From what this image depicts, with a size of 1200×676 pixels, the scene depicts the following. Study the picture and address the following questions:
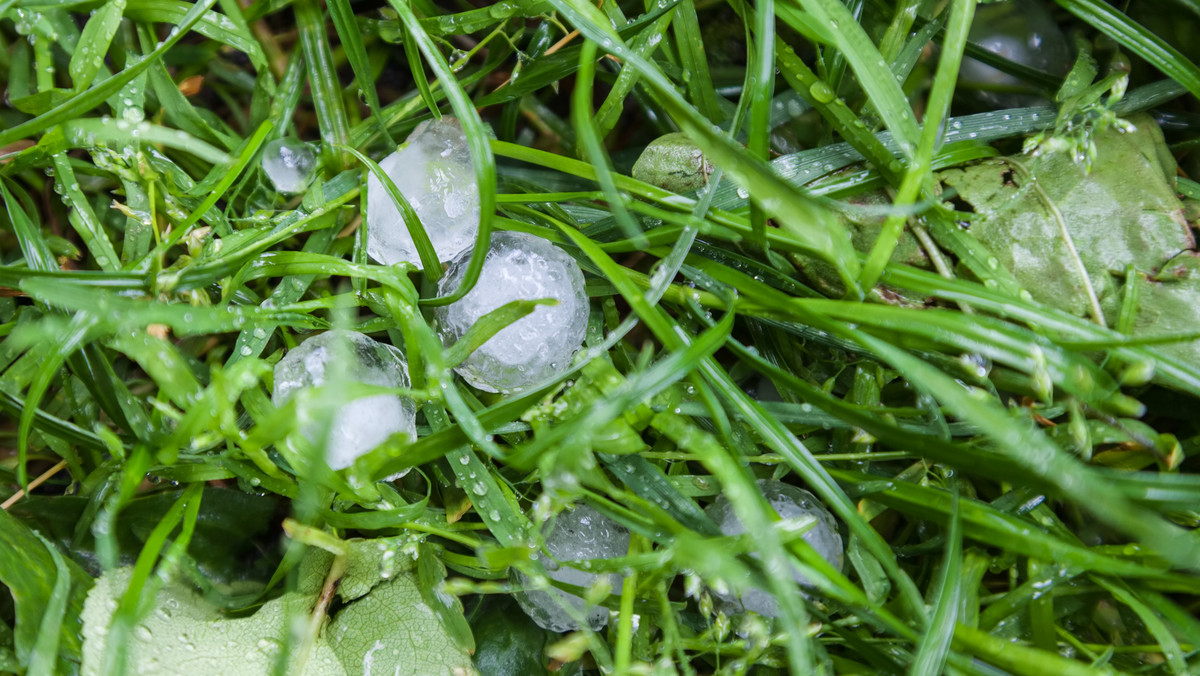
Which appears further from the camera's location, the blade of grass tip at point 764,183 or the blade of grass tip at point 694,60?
the blade of grass tip at point 694,60

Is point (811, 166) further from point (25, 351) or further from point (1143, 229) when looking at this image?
point (25, 351)

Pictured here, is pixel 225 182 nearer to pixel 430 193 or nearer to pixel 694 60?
pixel 430 193

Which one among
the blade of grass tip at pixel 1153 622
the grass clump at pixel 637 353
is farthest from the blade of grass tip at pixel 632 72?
the blade of grass tip at pixel 1153 622

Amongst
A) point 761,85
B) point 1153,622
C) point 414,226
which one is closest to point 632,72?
point 761,85

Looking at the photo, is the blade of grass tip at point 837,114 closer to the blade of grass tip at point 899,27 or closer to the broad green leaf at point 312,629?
the blade of grass tip at point 899,27

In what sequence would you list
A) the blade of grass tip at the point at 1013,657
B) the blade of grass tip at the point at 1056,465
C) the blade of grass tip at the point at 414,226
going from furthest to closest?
the blade of grass tip at the point at 414,226 → the blade of grass tip at the point at 1013,657 → the blade of grass tip at the point at 1056,465

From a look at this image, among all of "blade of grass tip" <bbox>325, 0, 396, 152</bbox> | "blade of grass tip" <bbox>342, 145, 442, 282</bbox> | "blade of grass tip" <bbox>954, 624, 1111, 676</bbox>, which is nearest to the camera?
"blade of grass tip" <bbox>954, 624, 1111, 676</bbox>

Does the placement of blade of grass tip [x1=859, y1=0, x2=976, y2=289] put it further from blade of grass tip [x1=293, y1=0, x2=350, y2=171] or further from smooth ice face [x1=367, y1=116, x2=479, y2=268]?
blade of grass tip [x1=293, y1=0, x2=350, y2=171]

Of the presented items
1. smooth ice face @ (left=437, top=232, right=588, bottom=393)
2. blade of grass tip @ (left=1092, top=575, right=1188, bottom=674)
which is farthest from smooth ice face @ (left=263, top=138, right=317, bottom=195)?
blade of grass tip @ (left=1092, top=575, right=1188, bottom=674)
